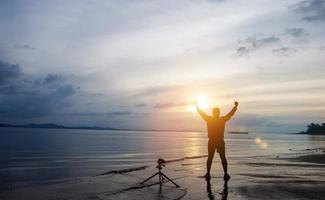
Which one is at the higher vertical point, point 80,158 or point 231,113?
point 231,113

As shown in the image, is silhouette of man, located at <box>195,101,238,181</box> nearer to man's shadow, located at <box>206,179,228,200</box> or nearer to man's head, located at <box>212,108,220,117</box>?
man's head, located at <box>212,108,220,117</box>

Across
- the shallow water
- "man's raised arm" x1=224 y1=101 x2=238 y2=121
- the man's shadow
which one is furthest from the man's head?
the shallow water

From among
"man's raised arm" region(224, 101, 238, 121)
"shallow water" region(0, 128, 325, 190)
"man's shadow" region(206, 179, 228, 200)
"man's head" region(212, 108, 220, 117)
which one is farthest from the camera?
"shallow water" region(0, 128, 325, 190)

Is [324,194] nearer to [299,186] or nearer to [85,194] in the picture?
[299,186]

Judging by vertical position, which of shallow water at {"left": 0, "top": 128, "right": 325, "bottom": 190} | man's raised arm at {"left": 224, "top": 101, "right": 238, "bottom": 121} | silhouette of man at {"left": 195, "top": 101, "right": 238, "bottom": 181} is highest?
man's raised arm at {"left": 224, "top": 101, "right": 238, "bottom": 121}

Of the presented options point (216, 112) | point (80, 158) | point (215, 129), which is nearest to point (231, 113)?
point (216, 112)

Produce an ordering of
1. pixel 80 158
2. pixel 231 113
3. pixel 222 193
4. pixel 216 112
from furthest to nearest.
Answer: pixel 80 158 < pixel 216 112 < pixel 231 113 < pixel 222 193

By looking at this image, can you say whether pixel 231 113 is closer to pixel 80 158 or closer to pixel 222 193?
pixel 222 193

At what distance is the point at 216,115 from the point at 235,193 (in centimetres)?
408

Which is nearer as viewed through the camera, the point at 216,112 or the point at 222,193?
the point at 222,193

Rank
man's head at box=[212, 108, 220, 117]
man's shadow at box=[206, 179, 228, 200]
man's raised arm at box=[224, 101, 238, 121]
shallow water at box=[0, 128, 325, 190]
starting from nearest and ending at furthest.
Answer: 1. man's shadow at box=[206, 179, 228, 200]
2. man's raised arm at box=[224, 101, 238, 121]
3. man's head at box=[212, 108, 220, 117]
4. shallow water at box=[0, 128, 325, 190]

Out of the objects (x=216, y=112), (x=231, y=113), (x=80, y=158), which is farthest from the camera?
(x=80, y=158)

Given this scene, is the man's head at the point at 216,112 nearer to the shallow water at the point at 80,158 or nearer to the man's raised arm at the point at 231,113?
the man's raised arm at the point at 231,113

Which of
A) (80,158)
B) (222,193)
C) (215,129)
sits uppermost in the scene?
(215,129)
